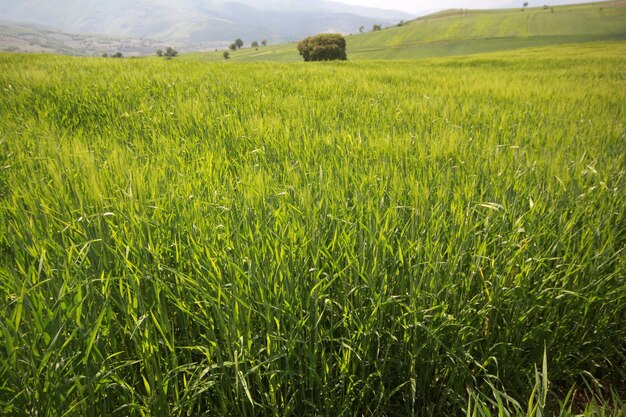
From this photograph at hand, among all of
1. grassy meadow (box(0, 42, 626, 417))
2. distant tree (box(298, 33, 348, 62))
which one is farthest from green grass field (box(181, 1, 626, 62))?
grassy meadow (box(0, 42, 626, 417))

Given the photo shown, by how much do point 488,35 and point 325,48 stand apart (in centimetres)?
4064

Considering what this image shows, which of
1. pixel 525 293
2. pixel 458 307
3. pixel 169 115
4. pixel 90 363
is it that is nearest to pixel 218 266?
pixel 90 363

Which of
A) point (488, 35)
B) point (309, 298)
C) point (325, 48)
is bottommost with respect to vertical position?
point (309, 298)

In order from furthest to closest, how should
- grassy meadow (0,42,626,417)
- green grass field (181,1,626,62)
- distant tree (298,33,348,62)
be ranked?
1. green grass field (181,1,626,62)
2. distant tree (298,33,348,62)
3. grassy meadow (0,42,626,417)

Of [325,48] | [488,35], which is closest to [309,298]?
[325,48]

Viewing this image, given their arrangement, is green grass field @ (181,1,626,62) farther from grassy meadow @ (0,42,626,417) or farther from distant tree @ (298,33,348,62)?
grassy meadow @ (0,42,626,417)

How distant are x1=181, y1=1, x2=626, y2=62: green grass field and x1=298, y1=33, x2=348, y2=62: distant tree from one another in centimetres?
1034

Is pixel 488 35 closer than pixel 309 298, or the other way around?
pixel 309 298

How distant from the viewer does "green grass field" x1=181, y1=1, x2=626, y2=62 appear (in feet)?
176

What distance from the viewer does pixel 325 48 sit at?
47406 mm

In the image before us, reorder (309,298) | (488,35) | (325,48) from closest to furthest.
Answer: (309,298) < (325,48) < (488,35)

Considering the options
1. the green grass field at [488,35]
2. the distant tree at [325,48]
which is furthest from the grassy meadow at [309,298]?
the green grass field at [488,35]

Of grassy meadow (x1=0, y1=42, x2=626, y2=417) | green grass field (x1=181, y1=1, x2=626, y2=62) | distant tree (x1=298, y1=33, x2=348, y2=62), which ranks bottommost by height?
grassy meadow (x1=0, y1=42, x2=626, y2=417)

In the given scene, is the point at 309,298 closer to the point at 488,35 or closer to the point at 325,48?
the point at 325,48
